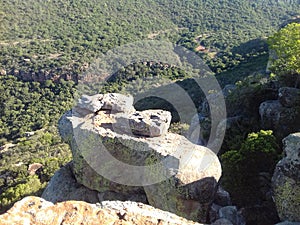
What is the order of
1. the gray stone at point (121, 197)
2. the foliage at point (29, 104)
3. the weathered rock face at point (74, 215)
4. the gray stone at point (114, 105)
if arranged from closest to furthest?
the weathered rock face at point (74, 215), the gray stone at point (121, 197), the gray stone at point (114, 105), the foliage at point (29, 104)

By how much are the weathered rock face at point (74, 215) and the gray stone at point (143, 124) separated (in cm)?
708

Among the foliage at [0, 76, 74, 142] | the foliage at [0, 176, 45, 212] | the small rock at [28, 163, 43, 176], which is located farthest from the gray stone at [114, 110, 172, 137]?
the foliage at [0, 76, 74, 142]

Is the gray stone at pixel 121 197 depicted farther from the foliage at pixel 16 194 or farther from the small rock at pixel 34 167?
the small rock at pixel 34 167

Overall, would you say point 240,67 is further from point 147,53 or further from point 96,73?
point 96,73

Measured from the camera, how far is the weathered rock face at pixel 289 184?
39.8ft

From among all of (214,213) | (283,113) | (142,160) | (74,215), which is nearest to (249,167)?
(214,213)

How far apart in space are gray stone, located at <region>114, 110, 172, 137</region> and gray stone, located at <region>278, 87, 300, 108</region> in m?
9.49

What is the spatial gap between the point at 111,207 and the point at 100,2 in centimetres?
9172

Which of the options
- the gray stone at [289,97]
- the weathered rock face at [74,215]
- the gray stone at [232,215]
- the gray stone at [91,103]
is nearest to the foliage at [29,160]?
the gray stone at [91,103]

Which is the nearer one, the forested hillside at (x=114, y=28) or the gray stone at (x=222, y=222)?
the gray stone at (x=222, y=222)

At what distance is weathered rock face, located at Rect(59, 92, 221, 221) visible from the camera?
13.0 m

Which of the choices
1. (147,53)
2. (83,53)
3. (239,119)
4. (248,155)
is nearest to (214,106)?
(239,119)

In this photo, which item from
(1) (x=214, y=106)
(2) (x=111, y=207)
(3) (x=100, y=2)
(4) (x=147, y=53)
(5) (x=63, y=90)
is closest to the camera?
(2) (x=111, y=207)

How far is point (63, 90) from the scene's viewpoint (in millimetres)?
64875
